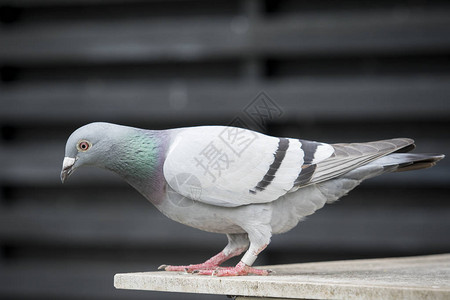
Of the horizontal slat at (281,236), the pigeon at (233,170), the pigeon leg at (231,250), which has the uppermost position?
the pigeon at (233,170)

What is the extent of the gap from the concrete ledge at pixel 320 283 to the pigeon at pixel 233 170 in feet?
0.50

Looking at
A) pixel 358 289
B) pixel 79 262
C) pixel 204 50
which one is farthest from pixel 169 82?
pixel 358 289

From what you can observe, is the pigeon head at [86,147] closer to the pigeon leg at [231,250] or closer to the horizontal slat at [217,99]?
the pigeon leg at [231,250]

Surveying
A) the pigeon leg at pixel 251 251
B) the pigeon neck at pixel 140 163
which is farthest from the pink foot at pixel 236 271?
the pigeon neck at pixel 140 163

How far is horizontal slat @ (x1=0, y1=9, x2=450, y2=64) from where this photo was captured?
341 centimetres

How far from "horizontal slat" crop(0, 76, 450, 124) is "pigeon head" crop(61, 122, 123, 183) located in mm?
1451

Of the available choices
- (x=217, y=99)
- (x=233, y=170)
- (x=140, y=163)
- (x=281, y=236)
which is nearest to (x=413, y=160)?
(x=233, y=170)

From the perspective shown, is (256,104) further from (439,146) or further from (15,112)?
(15,112)

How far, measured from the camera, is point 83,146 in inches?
87.5

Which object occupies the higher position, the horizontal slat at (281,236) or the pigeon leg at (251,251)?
the pigeon leg at (251,251)

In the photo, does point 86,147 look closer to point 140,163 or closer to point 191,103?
point 140,163

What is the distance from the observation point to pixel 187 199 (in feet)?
7.25

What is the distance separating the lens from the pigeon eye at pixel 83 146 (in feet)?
→ 7.28

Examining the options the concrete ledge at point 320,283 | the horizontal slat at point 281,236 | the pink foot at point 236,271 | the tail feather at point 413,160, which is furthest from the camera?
the horizontal slat at point 281,236
